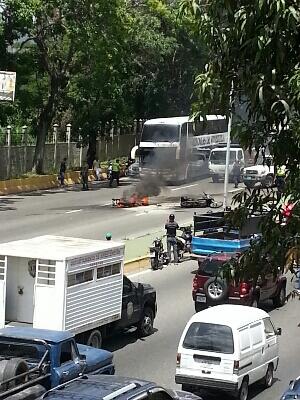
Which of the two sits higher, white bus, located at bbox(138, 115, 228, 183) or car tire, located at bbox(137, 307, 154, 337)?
white bus, located at bbox(138, 115, 228, 183)

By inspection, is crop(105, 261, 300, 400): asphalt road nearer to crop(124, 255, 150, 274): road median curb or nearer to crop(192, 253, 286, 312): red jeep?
crop(124, 255, 150, 274): road median curb

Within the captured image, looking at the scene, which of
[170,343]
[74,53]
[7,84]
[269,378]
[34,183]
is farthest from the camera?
[74,53]

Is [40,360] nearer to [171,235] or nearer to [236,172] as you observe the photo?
[171,235]

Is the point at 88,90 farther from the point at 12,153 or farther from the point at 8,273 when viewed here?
the point at 8,273

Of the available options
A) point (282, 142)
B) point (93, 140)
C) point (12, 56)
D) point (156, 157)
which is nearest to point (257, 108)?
point (282, 142)

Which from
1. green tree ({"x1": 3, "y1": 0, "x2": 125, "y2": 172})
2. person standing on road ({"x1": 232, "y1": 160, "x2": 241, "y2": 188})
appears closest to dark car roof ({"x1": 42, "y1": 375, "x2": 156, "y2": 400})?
green tree ({"x1": 3, "y1": 0, "x2": 125, "y2": 172})

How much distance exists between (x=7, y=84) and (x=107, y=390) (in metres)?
34.5

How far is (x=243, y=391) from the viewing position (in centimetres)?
1523

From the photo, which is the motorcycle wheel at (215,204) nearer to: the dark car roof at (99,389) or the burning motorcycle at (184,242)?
the burning motorcycle at (184,242)

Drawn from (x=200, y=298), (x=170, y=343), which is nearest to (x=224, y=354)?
(x=170, y=343)

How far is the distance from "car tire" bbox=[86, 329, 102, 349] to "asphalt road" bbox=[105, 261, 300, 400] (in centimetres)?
50

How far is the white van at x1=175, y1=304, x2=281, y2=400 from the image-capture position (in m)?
15.1

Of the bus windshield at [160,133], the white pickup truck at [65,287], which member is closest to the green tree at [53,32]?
the bus windshield at [160,133]

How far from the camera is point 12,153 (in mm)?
47562
